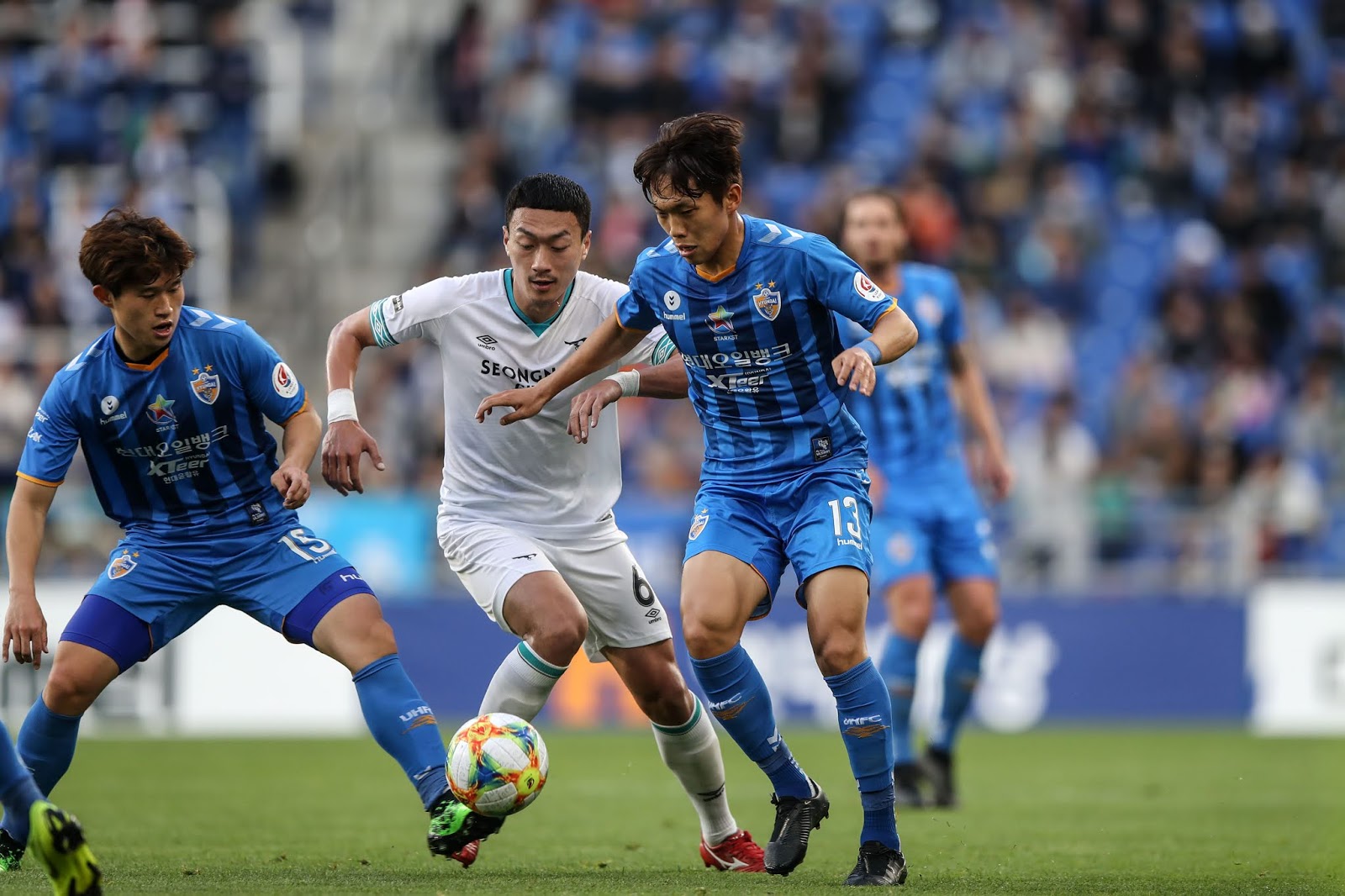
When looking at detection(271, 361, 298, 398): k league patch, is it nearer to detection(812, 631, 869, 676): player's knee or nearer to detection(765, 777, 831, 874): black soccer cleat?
detection(812, 631, 869, 676): player's knee

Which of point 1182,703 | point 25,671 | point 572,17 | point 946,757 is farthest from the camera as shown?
point 572,17

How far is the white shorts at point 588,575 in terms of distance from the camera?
7.10 m

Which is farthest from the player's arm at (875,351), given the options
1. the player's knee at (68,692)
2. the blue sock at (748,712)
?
the player's knee at (68,692)

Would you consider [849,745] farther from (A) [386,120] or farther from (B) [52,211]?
(A) [386,120]

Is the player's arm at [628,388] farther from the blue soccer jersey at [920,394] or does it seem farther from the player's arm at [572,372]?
the blue soccer jersey at [920,394]

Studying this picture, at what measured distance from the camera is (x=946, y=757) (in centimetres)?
955

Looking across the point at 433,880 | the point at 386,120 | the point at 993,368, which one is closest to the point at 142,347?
the point at 433,880

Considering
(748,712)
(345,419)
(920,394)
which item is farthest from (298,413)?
(920,394)

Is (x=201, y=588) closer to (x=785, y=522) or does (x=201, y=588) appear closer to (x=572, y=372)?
(x=572, y=372)

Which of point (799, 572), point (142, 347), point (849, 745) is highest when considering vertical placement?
point (142, 347)

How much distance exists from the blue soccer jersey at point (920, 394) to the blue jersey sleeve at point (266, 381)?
11.3 ft

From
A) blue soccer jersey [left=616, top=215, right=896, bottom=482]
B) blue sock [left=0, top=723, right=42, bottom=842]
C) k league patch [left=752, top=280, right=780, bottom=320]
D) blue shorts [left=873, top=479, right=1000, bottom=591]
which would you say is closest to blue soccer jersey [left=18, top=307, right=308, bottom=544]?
blue sock [left=0, top=723, right=42, bottom=842]

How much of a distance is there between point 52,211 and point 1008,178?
32.2 ft

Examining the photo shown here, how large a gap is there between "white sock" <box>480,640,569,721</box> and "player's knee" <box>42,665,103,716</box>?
1403mm
